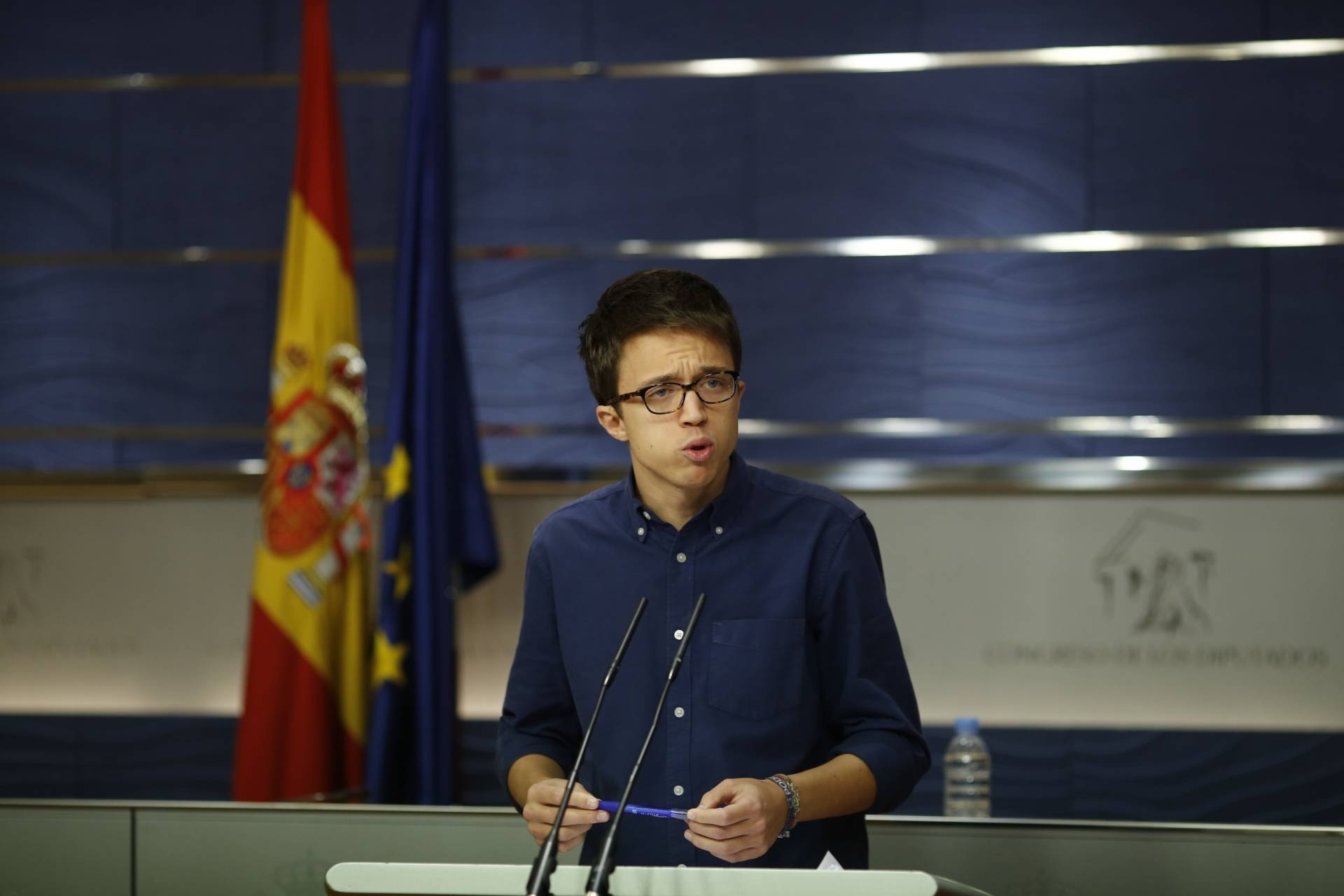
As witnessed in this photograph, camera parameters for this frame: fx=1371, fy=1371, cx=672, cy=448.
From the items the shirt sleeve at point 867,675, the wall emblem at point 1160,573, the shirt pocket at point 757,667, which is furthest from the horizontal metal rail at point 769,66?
the shirt pocket at point 757,667

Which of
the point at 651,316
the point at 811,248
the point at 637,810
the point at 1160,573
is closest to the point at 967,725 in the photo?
the point at 1160,573

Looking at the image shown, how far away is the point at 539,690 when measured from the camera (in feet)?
5.70

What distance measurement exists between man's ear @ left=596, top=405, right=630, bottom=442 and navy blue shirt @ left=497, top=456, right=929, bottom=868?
0.08 m

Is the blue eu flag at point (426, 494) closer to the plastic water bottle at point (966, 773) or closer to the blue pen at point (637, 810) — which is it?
the plastic water bottle at point (966, 773)

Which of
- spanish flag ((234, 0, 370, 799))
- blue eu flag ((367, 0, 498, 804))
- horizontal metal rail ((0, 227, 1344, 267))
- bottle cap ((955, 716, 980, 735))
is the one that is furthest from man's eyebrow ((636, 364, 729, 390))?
horizontal metal rail ((0, 227, 1344, 267))

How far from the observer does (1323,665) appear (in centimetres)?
362

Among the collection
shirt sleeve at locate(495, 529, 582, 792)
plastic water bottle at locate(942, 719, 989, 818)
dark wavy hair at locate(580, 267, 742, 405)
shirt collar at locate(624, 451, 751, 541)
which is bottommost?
plastic water bottle at locate(942, 719, 989, 818)

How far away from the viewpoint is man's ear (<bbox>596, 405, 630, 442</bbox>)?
1.69 m

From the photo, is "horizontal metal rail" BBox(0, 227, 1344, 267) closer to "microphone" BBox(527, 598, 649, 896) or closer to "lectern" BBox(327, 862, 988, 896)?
"microphone" BBox(527, 598, 649, 896)

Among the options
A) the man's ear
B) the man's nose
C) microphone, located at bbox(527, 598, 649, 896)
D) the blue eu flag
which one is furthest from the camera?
the blue eu flag

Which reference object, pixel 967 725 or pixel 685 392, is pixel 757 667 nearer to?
pixel 685 392

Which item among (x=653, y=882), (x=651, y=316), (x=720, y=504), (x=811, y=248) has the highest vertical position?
(x=811, y=248)

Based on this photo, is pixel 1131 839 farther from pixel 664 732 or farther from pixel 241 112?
pixel 241 112

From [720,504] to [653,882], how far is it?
0.61 metres
